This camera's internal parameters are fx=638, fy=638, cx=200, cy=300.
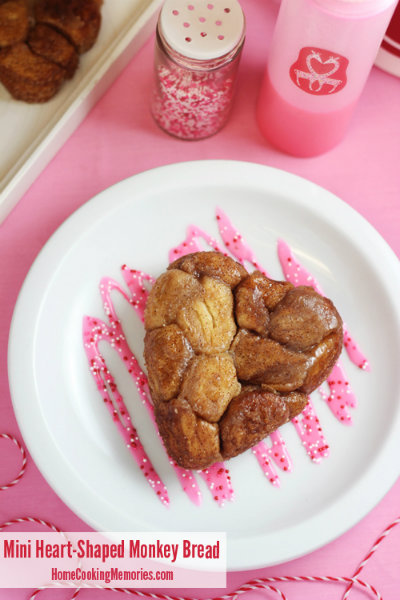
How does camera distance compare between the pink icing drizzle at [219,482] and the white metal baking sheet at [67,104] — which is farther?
the white metal baking sheet at [67,104]

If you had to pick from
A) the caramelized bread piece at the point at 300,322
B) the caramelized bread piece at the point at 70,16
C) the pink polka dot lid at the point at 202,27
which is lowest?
the caramelized bread piece at the point at 300,322

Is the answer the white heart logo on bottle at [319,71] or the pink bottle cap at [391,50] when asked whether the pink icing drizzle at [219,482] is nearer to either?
the white heart logo on bottle at [319,71]

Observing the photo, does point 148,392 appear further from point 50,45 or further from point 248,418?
point 50,45

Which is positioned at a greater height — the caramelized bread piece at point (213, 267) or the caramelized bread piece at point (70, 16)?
the caramelized bread piece at point (70, 16)

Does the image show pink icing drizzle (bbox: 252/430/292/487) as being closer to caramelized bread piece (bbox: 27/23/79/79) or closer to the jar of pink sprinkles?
the jar of pink sprinkles

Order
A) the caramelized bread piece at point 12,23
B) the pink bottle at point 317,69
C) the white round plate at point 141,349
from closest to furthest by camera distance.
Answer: the pink bottle at point 317,69
the white round plate at point 141,349
the caramelized bread piece at point 12,23

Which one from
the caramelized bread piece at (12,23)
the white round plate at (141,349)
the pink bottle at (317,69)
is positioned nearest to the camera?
the pink bottle at (317,69)

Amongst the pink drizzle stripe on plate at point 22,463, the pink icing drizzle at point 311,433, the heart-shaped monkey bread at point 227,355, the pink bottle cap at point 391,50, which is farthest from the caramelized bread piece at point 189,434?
the pink bottle cap at point 391,50
